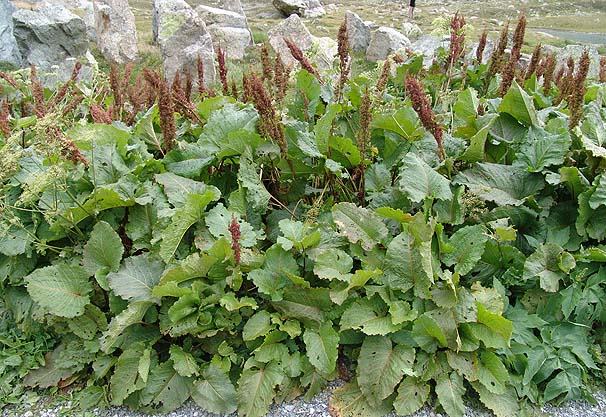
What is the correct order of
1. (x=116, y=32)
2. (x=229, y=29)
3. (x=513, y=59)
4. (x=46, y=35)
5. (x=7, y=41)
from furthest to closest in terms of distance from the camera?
(x=229, y=29), (x=116, y=32), (x=46, y=35), (x=7, y=41), (x=513, y=59)

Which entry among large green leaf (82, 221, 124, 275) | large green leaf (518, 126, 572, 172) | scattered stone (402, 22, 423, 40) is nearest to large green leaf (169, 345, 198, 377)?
large green leaf (82, 221, 124, 275)

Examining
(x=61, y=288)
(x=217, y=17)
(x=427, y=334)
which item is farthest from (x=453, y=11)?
(x=61, y=288)

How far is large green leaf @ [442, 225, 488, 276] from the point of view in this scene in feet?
11.6

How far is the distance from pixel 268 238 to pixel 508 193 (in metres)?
1.69

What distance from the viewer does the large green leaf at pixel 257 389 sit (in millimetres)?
3297

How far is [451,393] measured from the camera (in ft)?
10.9

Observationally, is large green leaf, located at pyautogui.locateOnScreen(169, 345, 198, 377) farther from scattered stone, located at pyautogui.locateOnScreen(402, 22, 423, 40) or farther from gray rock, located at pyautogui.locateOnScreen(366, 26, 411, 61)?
gray rock, located at pyautogui.locateOnScreen(366, 26, 411, 61)

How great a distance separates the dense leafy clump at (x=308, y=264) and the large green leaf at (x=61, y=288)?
12mm

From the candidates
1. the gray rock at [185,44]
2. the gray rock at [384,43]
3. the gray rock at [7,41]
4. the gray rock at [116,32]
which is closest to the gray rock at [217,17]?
the gray rock at [116,32]

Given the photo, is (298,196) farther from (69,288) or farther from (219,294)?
(69,288)

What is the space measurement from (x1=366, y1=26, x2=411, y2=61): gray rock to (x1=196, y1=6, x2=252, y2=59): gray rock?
181 inches

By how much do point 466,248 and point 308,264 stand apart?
101 centimetres

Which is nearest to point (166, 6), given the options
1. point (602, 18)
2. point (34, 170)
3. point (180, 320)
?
point (34, 170)

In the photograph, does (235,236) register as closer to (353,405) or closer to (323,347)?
(323,347)
